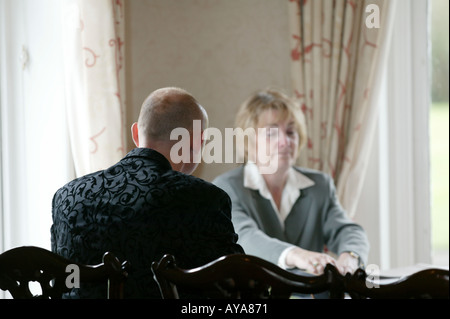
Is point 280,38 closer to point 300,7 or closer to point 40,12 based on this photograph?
point 300,7

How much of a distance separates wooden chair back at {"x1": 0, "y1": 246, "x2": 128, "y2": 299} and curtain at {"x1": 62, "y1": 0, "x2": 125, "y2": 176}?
1265mm

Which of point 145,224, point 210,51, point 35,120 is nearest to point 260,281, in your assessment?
point 145,224

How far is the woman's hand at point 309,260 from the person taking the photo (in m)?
2.23

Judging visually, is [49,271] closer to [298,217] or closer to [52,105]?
[52,105]

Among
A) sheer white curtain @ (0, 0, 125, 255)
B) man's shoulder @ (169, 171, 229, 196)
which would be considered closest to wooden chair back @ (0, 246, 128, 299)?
man's shoulder @ (169, 171, 229, 196)

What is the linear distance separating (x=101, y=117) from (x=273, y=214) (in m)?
0.89

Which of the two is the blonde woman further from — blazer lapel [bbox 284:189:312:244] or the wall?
the wall

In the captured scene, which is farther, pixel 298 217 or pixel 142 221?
pixel 298 217

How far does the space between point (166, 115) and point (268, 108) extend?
3.77 ft

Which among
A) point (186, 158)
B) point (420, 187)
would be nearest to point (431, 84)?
point (420, 187)

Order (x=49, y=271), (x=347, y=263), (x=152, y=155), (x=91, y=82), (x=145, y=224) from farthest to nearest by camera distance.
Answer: (x=91, y=82) < (x=347, y=263) < (x=152, y=155) < (x=145, y=224) < (x=49, y=271)

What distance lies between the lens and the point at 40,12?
252 centimetres

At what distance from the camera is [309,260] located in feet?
7.43

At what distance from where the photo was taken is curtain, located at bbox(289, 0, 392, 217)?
3152mm
